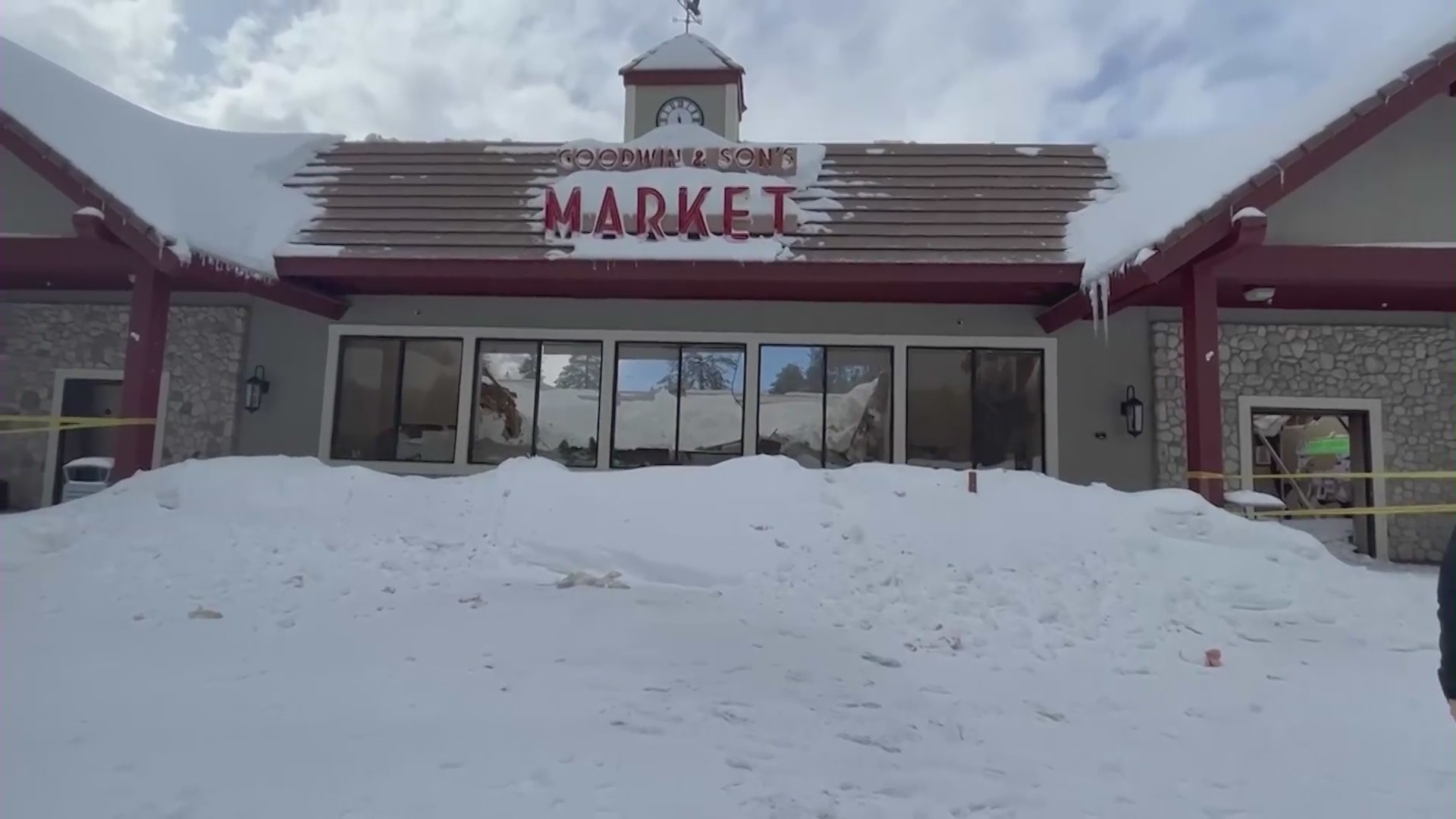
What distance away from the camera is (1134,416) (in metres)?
9.02

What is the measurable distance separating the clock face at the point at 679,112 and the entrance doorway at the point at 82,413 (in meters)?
7.18

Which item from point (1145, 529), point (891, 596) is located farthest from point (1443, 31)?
point (891, 596)

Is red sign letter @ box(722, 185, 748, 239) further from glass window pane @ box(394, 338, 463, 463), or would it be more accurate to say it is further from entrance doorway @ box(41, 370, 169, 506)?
entrance doorway @ box(41, 370, 169, 506)

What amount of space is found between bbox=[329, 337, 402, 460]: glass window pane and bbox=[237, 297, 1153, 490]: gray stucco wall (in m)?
0.23

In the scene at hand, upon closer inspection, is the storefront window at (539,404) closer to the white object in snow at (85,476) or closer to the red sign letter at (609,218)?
the red sign letter at (609,218)

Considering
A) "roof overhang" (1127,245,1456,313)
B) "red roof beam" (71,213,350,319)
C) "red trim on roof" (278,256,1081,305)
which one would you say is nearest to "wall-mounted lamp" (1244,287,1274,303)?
"roof overhang" (1127,245,1456,313)

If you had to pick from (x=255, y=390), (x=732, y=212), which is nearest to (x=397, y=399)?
(x=255, y=390)

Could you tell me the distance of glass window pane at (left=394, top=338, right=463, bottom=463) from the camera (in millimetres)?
9836

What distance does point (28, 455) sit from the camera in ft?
33.1

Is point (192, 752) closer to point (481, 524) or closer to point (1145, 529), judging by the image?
point (481, 524)

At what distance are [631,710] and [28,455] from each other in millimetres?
10394

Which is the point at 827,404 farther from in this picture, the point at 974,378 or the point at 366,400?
the point at 366,400

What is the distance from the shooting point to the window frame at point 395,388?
9.77 meters

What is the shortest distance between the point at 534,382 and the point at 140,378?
374cm
